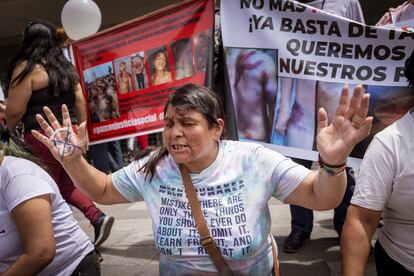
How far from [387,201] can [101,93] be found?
260 centimetres

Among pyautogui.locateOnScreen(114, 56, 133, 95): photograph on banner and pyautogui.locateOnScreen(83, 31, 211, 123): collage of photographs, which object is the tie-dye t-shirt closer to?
pyautogui.locateOnScreen(83, 31, 211, 123): collage of photographs

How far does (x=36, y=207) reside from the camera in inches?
68.1

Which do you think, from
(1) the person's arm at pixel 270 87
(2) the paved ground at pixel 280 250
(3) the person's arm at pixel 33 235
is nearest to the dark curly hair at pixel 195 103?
(3) the person's arm at pixel 33 235

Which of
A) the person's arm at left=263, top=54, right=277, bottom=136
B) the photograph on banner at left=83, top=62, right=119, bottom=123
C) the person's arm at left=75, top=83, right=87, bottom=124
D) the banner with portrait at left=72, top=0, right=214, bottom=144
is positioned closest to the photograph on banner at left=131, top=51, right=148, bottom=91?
the banner with portrait at left=72, top=0, right=214, bottom=144

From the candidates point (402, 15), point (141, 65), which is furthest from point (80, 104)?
point (402, 15)

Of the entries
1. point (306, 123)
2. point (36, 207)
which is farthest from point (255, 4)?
point (36, 207)

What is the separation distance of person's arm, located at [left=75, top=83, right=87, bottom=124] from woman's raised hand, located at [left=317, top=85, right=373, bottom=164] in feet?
8.35

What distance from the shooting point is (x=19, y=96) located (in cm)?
323

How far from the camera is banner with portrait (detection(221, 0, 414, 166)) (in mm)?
2482

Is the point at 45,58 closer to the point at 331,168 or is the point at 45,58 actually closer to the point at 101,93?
the point at 101,93

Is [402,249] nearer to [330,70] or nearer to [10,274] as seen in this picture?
[330,70]

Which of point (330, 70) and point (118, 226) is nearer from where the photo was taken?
point (330, 70)

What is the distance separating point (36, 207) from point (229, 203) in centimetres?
74

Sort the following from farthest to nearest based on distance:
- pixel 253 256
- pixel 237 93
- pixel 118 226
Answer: pixel 118 226 → pixel 237 93 → pixel 253 256
